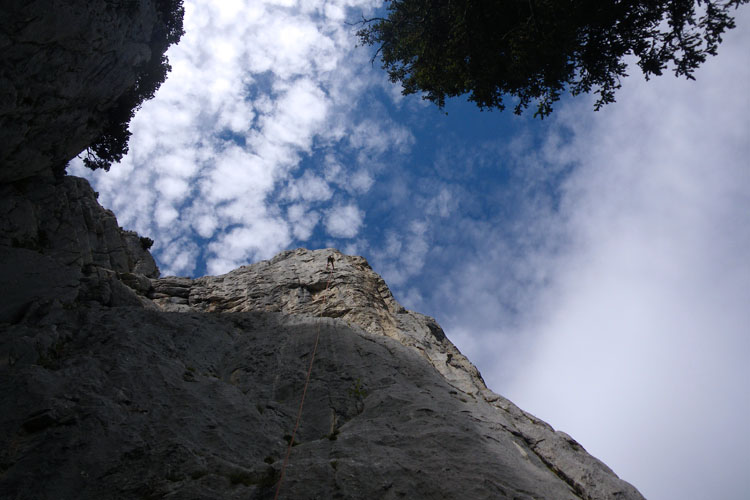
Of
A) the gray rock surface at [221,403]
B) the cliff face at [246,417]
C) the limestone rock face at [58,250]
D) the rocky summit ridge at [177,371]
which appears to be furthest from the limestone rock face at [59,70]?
the cliff face at [246,417]

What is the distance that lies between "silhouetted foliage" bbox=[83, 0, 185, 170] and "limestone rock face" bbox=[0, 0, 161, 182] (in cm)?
267

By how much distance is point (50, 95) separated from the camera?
46.7ft

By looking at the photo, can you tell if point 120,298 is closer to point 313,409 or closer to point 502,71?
point 313,409

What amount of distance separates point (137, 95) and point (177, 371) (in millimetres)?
17843

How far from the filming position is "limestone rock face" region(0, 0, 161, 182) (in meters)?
12.4

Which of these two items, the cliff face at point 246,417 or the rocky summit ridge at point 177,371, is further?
the rocky summit ridge at point 177,371

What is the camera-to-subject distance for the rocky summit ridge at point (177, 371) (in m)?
7.52

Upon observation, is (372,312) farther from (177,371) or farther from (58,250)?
(58,250)

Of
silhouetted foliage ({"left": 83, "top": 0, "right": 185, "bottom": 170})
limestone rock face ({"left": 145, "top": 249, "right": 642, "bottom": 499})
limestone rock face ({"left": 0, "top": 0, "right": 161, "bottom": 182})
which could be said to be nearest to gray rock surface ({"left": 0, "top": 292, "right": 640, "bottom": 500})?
limestone rock face ({"left": 145, "top": 249, "right": 642, "bottom": 499})

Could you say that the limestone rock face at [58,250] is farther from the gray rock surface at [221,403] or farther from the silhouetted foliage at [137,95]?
the silhouetted foliage at [137,95]

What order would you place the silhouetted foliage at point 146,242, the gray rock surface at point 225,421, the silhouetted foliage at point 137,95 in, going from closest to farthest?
the gray rock surface at point 225,421
the silhouetted foliage at point 137,95
the silhouetted foliage at point 146,242

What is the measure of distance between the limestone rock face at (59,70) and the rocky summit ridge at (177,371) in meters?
0.06

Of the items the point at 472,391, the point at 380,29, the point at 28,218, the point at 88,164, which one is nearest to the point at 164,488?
the point at 472,391

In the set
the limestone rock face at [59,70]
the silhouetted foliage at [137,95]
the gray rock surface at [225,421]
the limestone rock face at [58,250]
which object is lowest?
the gray rock surface at [225,421]
